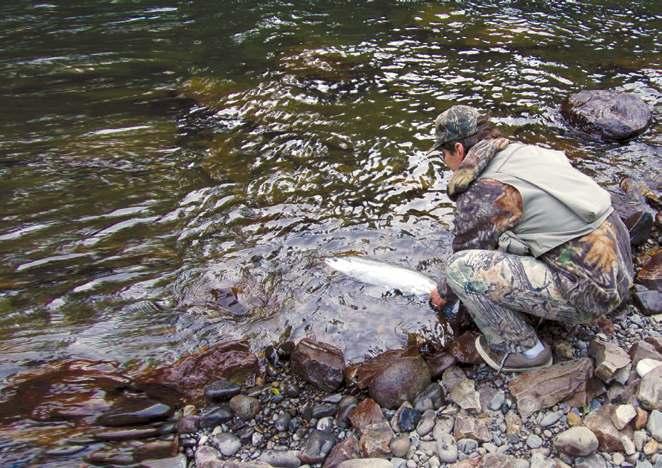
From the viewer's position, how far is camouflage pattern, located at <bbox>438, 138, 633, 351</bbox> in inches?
159

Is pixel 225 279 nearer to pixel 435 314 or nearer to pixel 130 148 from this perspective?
pixel 435 314

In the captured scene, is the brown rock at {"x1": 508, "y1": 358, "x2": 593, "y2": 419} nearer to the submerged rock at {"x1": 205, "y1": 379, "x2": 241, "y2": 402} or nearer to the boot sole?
the boot sole

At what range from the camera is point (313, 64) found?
35.3ft

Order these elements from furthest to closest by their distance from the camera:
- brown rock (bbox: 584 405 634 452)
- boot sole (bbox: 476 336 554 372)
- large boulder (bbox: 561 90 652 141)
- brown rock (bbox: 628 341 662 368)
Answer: large boulder (bbox: 561 90 652 141)
boot sole (bbox: 476 336 554 372)
brown rock (bbox: 628 341 662 368)
brown rock (bbox: 584 405 634 452)

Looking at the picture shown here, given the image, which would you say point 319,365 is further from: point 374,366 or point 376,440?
point 376,440

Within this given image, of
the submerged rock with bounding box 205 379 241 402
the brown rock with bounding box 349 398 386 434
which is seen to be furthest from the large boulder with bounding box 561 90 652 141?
the submerged rock with bounding box 205 379 241 402

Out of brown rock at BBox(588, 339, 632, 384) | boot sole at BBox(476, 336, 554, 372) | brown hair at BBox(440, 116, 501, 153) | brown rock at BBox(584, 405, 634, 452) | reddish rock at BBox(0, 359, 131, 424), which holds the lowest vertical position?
reddish rock at BBox(0, 359, 131, 424)

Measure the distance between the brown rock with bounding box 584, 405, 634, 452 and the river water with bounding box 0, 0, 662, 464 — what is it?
1.66 metres

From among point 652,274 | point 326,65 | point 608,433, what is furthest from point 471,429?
point 326,65

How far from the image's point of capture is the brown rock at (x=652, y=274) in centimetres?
528

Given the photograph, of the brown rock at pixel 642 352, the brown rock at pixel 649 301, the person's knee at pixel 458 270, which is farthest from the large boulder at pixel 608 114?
the person's knee at pixel 458 270

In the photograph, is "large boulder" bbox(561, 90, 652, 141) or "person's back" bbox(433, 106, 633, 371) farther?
"large boulder" bbox(561, 90, 652, 141)

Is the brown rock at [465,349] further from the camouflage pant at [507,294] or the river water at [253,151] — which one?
the river water at [253,151]

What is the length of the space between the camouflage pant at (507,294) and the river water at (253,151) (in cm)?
89
